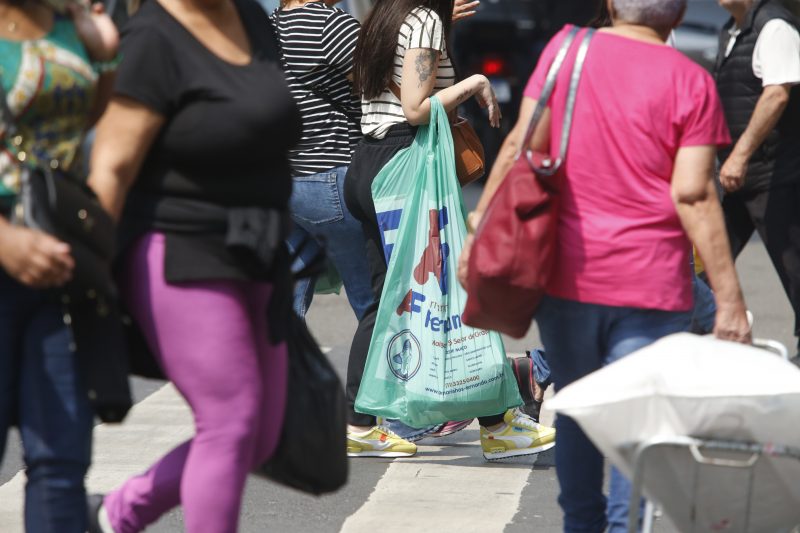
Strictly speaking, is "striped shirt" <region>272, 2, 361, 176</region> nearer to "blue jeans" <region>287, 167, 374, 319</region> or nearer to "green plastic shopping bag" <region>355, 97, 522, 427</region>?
"blue jeans" <region>287, 167, 374, 319</region>

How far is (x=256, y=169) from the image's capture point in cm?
351

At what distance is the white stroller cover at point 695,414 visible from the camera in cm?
323

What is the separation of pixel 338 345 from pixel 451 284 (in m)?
2.72

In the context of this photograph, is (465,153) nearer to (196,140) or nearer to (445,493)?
(445,493)

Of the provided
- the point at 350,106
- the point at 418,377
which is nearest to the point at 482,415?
the point at 418,377

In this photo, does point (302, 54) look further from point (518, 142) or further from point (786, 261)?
point (786, 261)

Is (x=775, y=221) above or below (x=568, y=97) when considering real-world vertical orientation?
below

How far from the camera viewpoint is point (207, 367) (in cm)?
340

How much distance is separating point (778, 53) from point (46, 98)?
12.7 feet

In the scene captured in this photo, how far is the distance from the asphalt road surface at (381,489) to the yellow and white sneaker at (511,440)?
42 millimetres

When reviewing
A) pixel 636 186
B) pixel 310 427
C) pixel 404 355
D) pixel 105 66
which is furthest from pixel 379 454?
pixel 105 66

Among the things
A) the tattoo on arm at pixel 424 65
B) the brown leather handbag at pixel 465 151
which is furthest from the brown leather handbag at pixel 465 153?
the tattoo on arm at pixel 424 65

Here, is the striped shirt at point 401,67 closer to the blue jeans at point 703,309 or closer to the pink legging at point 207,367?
the blue jeans at point 703,309

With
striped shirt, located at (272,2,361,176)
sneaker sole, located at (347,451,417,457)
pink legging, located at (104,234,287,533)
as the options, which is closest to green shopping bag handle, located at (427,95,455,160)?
striped shirt, located at (272,2,361,176)
